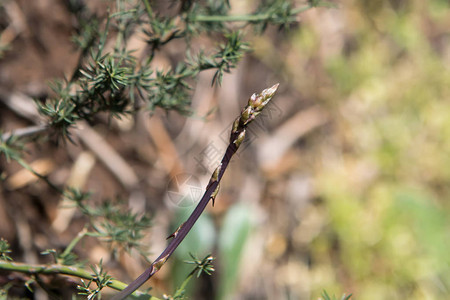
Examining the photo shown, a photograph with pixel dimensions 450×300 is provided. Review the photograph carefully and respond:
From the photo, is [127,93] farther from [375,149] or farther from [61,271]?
[375,149]

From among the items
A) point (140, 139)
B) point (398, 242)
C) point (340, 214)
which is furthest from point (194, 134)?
point (398, 242)

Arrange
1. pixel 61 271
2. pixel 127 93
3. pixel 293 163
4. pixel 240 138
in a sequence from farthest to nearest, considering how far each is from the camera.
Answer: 1. pixel 293 163
2. pixel 127 93
3. pixel 61 271
4. pixel 240 138

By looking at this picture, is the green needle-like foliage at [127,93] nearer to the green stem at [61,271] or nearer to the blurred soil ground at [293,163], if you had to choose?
the green stem at [61,271]

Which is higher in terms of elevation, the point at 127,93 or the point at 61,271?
the point at 127,93

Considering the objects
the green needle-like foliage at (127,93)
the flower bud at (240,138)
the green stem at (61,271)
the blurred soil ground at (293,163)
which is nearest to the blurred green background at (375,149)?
the blurred soil ground at (293,163)

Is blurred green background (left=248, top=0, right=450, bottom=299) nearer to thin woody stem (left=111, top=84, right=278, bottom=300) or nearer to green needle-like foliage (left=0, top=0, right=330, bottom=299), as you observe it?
green needle-like foliage (left=0, top=0, right=330, bottom=299)

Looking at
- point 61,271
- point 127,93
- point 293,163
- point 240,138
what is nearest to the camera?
point 240,138

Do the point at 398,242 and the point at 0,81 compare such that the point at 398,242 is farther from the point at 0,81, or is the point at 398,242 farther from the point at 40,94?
the point at 0,81

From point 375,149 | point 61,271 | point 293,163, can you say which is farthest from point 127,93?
point 375,149

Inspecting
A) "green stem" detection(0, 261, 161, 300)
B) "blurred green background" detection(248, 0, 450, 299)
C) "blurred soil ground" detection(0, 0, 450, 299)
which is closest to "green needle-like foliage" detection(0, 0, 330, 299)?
"green stem" detection(0, 261, 161, 300)

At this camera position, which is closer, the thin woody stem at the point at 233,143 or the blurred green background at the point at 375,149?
the thin woody stem at the point at 233,143

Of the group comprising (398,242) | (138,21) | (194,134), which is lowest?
(398,242)
